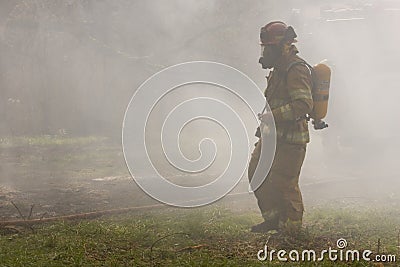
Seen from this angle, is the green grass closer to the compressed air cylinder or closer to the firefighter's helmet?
the compressed air cylinder

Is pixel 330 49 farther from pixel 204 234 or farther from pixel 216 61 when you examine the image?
pixel 204 234

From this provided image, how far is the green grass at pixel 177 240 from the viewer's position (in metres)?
4.59

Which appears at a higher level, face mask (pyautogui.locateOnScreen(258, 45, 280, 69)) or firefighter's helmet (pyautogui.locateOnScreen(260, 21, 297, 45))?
firefighter's helmet (pyautogui.locateOnScreen(260, 21, 297, 45))

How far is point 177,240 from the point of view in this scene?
5484 millimetres

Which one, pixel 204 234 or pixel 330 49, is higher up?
pixel 330 49

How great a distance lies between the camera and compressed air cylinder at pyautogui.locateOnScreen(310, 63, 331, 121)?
5.72 m

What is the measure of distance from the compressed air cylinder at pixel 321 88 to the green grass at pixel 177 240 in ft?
3.92

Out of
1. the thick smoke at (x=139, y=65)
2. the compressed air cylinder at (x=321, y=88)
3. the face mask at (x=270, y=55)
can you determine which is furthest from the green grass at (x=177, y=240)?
the thick smoke at (x=139, y=65)

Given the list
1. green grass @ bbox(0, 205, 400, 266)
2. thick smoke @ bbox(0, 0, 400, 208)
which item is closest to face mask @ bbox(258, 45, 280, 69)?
green grass @ bbox(0, 205, 400, 266)

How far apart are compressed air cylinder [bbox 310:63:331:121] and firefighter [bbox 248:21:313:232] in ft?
0.28

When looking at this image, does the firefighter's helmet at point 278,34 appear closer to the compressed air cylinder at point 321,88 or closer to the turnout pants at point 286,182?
the compressed air cylinder at point 321,88

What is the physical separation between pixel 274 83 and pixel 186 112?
9.39 meters

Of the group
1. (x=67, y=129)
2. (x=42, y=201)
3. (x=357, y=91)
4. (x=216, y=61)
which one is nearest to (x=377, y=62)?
(x=357, y=91)

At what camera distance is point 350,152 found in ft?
45.0
